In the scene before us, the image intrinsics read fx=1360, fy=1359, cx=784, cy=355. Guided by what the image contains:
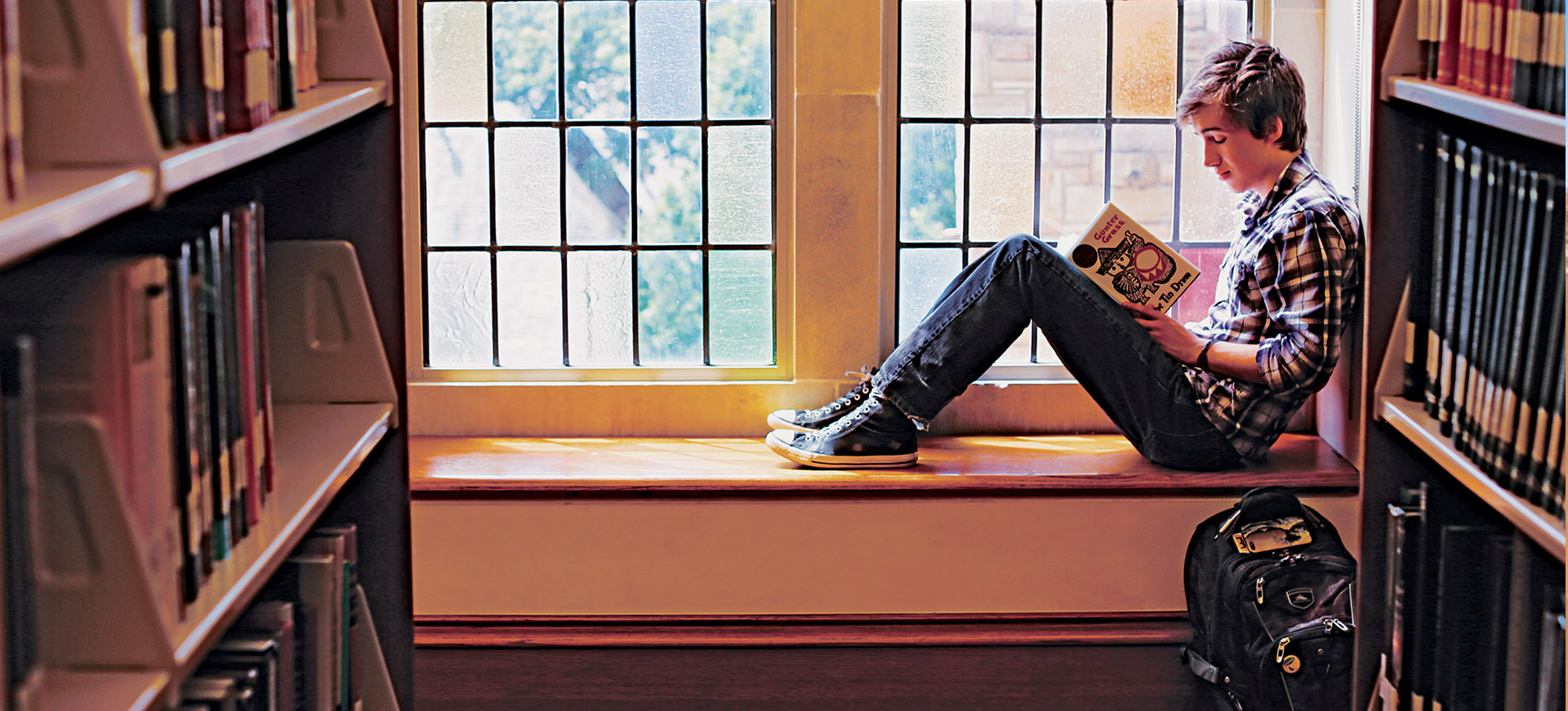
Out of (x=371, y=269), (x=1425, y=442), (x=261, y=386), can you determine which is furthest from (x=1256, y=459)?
(x=261, y=386)

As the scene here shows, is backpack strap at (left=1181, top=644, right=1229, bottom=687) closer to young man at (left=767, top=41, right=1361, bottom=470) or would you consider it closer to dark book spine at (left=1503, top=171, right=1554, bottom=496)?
young man at (left=767, top=41, right=1361, bottom=470)

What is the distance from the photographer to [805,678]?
278 centimetres

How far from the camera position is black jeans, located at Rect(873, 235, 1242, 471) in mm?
2666

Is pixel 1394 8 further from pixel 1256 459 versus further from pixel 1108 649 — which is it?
pixel 1108 649

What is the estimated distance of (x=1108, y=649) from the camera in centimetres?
277

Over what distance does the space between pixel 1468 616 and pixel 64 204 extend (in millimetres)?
1773

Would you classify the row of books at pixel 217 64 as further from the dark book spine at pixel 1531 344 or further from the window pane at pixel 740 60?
the window pane at pixel 740 60

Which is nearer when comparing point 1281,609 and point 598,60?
point 1281,609

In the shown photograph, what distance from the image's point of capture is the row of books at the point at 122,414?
94 centimetres

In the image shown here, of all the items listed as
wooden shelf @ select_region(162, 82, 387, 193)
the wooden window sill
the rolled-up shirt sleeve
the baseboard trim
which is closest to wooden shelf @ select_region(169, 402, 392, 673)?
wooden shelf @ select_region(162, 82, 387, 193)

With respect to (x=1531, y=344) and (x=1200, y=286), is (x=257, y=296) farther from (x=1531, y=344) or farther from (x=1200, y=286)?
(x=1200, y=286)

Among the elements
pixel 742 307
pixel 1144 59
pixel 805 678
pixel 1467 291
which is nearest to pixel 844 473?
pixel 805 678

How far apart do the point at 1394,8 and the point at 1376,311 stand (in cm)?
45

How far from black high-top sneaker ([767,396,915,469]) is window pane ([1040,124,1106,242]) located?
2.12 ft
